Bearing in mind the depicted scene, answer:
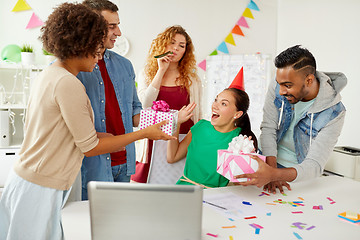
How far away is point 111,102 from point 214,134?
64 centimetres

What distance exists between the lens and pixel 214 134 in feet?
6.41

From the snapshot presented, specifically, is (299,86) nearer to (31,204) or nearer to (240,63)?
(31,204)

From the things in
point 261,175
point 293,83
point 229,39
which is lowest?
point 261,175

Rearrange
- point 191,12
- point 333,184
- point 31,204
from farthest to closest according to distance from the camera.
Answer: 1. point 191,12
2. point 333,184
3. point 31,204

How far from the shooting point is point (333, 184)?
1.65 metres

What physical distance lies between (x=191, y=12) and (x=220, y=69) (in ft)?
2.87

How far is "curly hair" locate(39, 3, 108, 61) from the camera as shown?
1144mm

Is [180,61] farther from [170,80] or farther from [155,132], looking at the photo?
[155,132]

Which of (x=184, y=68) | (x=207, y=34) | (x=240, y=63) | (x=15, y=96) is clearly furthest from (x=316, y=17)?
(x=15, y=96)

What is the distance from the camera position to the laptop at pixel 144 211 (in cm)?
77

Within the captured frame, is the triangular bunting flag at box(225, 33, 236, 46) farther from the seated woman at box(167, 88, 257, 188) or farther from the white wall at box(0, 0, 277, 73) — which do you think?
the seated woman at box(167, 88, 257, 188)

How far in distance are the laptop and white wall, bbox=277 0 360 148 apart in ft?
10.5

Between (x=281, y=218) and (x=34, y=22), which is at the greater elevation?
(x=34, y=22)

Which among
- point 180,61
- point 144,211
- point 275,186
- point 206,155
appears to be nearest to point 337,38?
point 180,61
